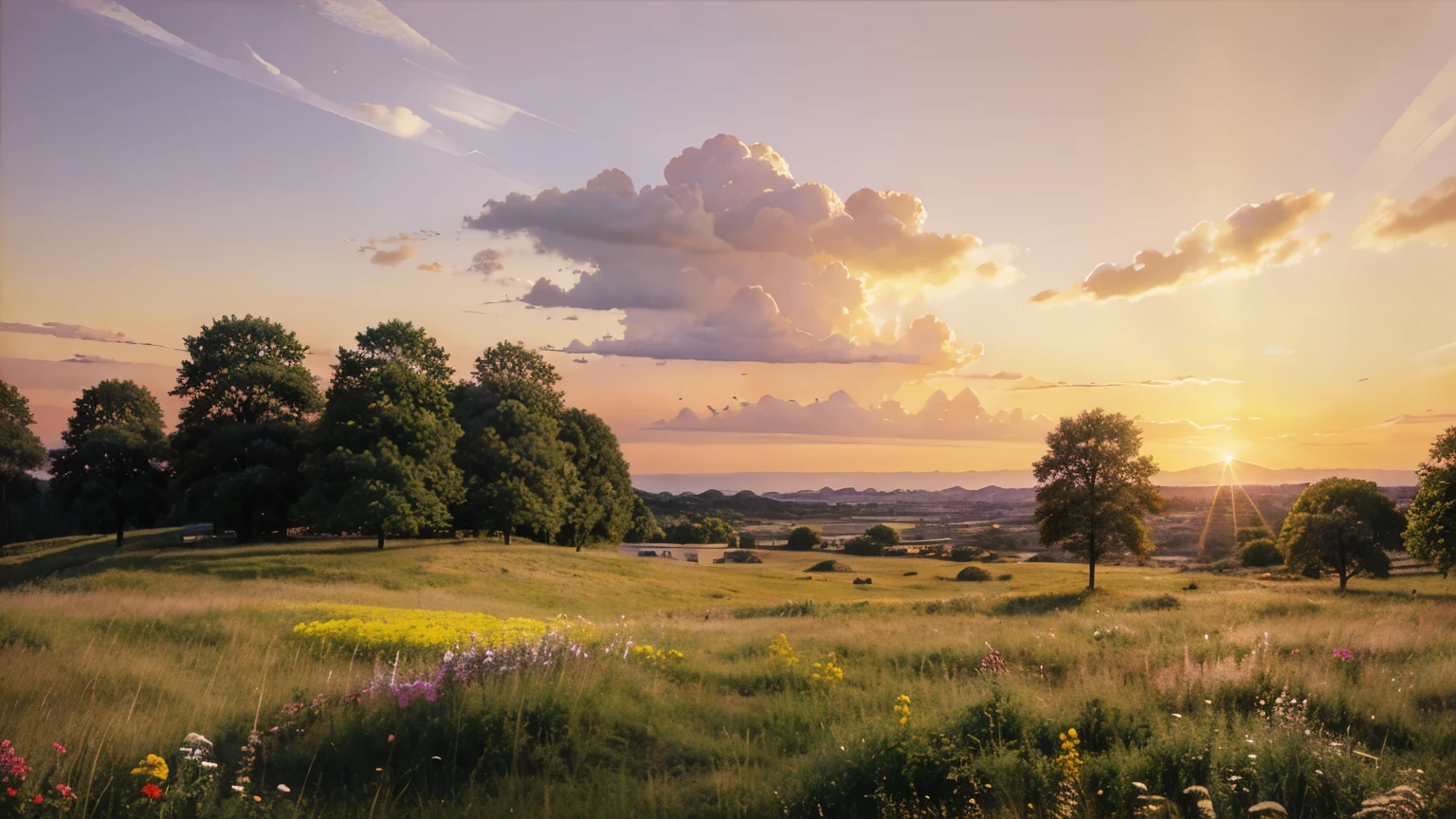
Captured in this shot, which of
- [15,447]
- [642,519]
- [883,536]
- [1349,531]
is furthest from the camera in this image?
[883,536]

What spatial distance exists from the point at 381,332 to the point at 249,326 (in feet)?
27.1

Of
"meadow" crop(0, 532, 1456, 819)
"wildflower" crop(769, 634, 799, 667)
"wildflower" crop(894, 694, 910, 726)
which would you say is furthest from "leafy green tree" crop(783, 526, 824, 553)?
"wildflower" crop(894, 694, 910, 726)

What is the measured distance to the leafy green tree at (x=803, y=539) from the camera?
87562 millimetres

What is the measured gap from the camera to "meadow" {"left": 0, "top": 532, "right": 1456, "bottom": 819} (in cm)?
605

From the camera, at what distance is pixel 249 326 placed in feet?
155

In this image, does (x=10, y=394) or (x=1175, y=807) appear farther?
(x=10, y=394)

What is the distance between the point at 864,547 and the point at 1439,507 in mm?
60831

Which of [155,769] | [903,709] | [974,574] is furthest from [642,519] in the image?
[155,769]

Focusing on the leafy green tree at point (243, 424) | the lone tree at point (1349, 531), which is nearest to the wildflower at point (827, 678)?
the lone tree at point (1349, 531)

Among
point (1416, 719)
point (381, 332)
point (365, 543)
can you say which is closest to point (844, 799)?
point (1416, 719)

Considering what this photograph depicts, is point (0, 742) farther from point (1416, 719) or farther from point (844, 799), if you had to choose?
point (1416, 719)

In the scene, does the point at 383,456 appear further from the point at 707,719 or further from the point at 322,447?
the point at 707,719

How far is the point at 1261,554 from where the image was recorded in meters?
47.5

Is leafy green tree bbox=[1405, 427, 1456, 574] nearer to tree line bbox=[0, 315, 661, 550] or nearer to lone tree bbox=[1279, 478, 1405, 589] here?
lone tree bbox=[1279, 478, 1405, 589]
